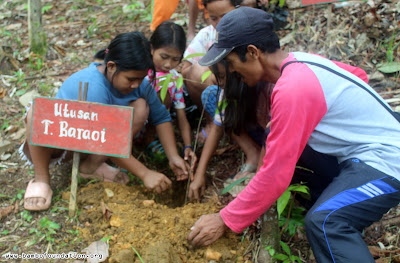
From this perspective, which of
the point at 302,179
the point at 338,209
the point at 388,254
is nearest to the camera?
the point at 338,209

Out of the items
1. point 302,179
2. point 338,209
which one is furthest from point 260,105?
point 338,209

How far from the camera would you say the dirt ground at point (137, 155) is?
2076 mm

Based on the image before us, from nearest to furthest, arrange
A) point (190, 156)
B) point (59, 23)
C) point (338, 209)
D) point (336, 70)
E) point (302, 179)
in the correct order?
point (338, 209)
point (336, 70)
point (302, 179)
point (190, 156)
point (59, 23)

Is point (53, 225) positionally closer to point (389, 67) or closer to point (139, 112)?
point (139, 112)

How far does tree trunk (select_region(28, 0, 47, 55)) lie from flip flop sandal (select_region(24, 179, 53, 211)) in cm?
208

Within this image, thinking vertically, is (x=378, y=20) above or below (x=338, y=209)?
above

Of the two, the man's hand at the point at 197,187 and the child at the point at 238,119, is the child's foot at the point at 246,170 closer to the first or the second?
the child at the point at 238,119

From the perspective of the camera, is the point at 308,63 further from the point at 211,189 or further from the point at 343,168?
the point at 211,189

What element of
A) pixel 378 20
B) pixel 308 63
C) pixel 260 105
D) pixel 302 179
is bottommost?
pixel 302 179

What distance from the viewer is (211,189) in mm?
2639

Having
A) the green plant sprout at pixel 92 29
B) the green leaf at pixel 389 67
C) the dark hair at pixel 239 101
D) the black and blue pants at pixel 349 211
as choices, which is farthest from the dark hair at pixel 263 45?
the green plant sprout at pixel 92 29

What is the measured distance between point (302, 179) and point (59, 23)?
380 centimetres

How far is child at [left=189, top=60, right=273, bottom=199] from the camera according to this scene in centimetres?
235

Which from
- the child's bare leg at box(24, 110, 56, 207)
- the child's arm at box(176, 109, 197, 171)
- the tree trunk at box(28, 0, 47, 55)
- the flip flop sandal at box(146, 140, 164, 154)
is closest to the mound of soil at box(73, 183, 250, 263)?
the child's bare leg at box(24, 110, 56, 207)
